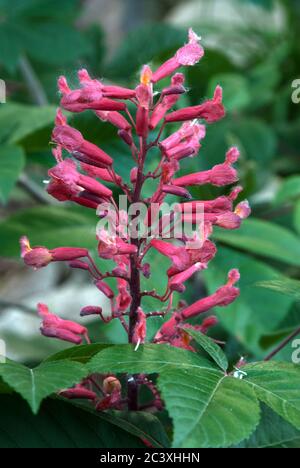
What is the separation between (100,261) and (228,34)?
3937 millimetres

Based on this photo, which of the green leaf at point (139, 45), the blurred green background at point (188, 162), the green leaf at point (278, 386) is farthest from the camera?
the green leaf at point (139, 45)

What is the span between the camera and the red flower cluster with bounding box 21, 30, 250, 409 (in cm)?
131

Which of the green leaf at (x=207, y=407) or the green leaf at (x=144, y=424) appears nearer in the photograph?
the green leaf at (x=207, y=407)

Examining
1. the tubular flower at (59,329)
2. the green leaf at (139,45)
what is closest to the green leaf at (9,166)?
the tubular flower at (59,329)

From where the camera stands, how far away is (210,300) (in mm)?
1438

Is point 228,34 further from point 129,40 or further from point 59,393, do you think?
point 59,393

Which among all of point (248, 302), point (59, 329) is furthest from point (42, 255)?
point (248, 302)

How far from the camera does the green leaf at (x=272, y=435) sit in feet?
4.16

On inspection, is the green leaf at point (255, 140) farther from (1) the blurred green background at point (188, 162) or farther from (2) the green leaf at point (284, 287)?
(2) the green leaf at point (284, 287)

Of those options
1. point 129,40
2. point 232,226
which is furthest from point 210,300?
point 129,40

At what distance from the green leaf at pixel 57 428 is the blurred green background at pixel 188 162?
0.27 meters

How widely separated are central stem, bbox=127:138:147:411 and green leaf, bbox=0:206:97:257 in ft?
2.82

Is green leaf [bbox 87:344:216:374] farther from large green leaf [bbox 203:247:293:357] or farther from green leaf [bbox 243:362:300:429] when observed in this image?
large green leaf [bbox 203:247:293:357]

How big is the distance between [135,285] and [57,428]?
0.25 meters
